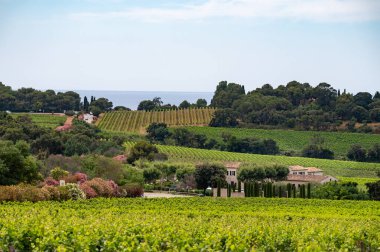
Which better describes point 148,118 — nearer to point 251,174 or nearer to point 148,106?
point 148,106

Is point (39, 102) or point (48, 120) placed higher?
point (39, 102)

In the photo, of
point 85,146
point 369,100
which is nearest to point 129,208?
point 85,146

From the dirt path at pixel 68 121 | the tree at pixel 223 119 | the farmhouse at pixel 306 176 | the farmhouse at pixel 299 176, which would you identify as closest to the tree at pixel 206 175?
the farmhouse at pixel 299 176

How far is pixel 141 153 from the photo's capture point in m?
91.9

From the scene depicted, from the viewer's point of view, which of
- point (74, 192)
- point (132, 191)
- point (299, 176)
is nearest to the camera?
point (74, 192)

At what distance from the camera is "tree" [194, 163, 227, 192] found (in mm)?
78000

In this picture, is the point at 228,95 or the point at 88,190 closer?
the point at 88,190

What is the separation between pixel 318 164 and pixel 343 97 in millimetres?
55133

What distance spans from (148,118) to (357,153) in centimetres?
4030

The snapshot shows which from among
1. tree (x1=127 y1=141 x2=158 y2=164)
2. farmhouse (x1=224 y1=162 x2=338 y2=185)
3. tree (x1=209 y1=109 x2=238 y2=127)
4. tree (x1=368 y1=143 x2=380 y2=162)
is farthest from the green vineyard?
farmhouse (x1=224 y1=162 x2=338 y2=185)

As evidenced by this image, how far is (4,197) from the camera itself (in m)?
40.0

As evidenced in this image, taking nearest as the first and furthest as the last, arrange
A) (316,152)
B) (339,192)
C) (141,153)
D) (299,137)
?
1. (339,192)
2. (141,153)
3. (316,152)
4. (299,137)

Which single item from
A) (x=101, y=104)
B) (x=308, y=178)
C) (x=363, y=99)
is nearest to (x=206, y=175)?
(x=308, y=178)

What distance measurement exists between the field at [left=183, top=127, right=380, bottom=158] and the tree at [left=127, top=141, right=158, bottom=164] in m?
30.8
